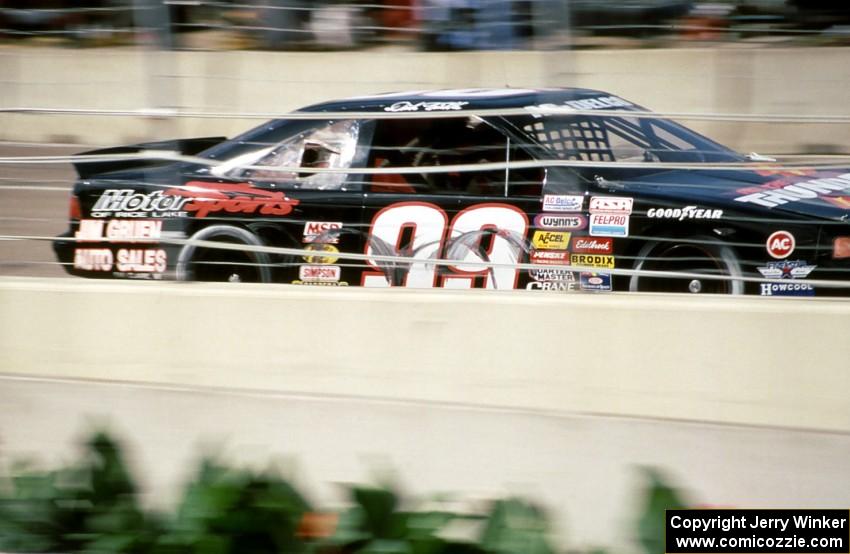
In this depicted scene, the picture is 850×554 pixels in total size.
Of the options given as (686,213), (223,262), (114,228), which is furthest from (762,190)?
(114,228)

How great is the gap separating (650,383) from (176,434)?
1.69 meters

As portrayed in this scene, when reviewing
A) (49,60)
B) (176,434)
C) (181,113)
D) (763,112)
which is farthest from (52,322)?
(763,112)

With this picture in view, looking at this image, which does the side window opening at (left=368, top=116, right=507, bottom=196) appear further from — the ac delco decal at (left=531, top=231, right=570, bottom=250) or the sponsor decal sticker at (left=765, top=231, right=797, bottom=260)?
the sponsor decal sticker at (left=765, top=231, right=797, bottom=260)

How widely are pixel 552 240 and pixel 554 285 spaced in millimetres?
708

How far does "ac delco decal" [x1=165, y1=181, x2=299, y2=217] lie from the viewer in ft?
18.3

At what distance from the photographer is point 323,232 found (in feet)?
17.6

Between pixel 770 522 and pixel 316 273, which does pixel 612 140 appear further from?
pixel 770 522

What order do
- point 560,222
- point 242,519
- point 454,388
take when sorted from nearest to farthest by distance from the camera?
point 242,519, point 454,388, point 560,222

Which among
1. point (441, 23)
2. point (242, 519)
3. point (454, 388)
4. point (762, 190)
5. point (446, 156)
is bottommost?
point (242, 519)

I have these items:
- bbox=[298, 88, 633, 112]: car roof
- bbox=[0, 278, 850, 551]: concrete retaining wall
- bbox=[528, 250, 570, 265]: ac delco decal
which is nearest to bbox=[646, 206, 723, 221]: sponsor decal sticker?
bbox=[528, 250, 570, 265]: ac delco decal

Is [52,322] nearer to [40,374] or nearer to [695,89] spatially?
[40,374]

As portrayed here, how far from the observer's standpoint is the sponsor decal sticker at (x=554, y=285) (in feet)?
12.2

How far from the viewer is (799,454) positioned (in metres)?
3.38

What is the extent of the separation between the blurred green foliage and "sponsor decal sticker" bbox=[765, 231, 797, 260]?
5.96 feet
